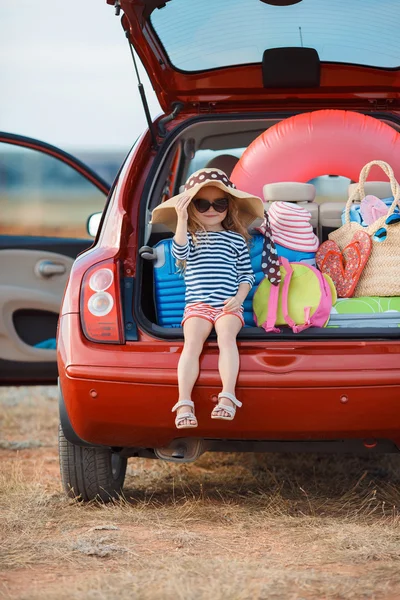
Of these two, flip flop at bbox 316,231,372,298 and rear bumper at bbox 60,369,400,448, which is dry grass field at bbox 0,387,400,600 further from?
flip flop at bbox 316,231,372,298

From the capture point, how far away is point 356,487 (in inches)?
183

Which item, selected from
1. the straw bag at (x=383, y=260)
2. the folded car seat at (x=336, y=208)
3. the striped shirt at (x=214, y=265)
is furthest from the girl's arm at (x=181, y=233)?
the folded car seat at (x=336, y=208)

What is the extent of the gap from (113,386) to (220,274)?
638mm

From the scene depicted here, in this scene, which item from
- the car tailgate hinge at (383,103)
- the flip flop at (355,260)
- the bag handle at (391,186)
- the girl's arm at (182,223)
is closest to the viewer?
the girl's arm at (182,223)

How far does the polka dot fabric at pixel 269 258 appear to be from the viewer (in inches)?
156

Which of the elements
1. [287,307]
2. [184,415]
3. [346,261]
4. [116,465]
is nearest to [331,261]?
[346,261]

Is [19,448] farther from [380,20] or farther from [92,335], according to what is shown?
[380,20]

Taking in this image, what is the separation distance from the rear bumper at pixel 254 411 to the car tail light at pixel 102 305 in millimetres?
191

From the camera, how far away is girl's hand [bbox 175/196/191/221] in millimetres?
3871

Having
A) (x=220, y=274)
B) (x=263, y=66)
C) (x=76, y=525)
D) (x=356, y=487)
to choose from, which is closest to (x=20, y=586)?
(x=76, y=525)

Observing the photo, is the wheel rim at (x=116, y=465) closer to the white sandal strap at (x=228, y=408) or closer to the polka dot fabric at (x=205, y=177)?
the white sandal strap at (x=228, y=408)

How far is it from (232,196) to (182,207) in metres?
0.30

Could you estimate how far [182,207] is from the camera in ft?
12.7

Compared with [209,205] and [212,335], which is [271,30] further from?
[212,335]
